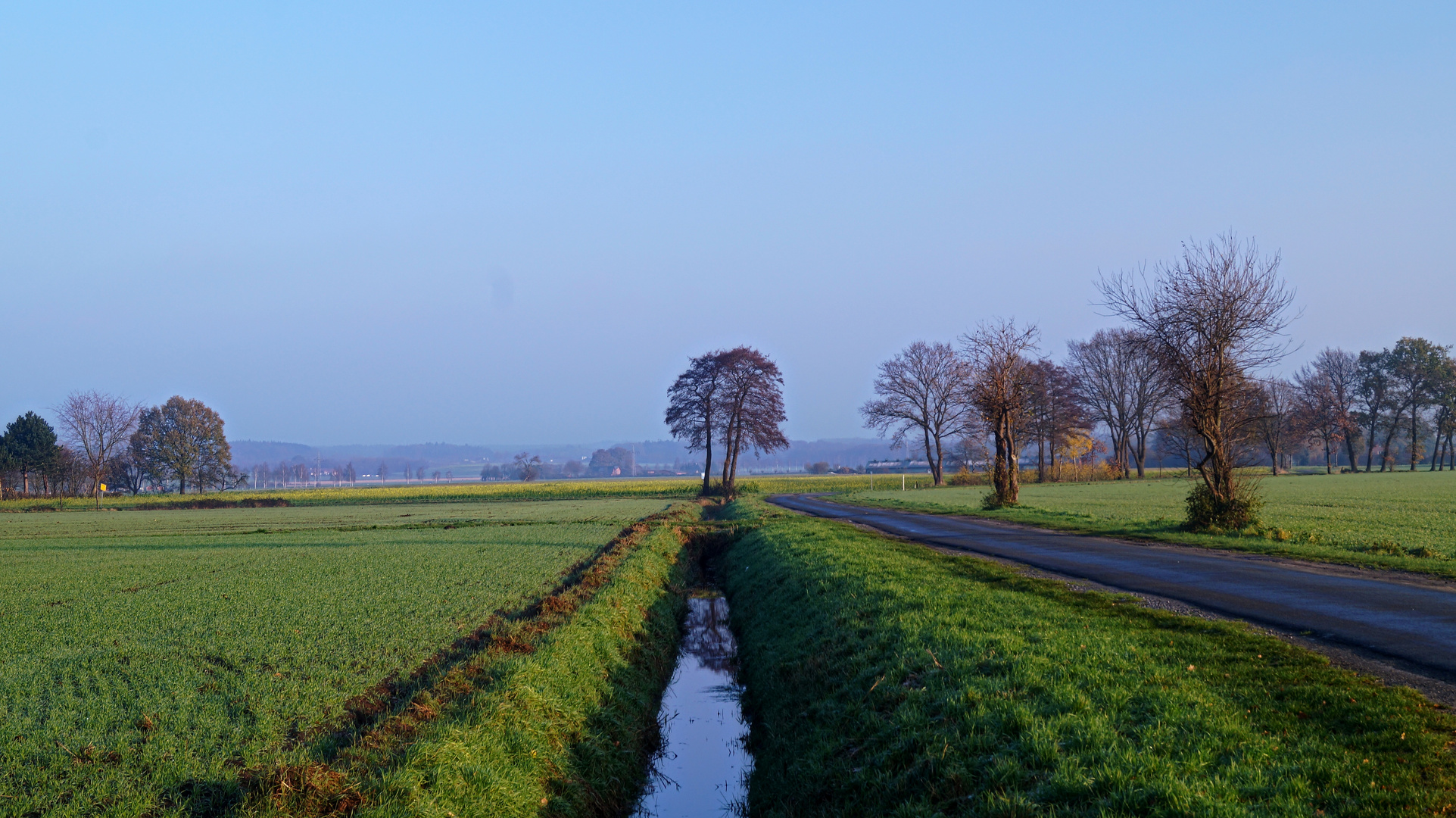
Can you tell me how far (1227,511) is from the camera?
2298 cm

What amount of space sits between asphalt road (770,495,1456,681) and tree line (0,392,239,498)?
8643 centimetres

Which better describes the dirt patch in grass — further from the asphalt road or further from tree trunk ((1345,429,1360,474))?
tree trunk ((1345,429,1360,474))

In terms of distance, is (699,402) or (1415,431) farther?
(1415,431)

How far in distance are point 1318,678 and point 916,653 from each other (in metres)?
3.89

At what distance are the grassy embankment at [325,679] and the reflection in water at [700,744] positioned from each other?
0.37 m

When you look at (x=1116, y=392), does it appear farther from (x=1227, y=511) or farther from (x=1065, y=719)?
(x=1065, y=719)

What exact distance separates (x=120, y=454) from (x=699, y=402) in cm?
7784

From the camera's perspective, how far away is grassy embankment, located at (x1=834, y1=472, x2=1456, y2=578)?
55.9ft

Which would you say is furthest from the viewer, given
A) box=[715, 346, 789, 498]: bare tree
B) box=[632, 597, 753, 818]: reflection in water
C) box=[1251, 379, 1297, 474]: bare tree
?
box=[1251, 379, 1297, 474]: bare tree

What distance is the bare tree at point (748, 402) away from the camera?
66.6 m

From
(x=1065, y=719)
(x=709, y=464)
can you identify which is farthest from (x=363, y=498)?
(x=1065, y=719)

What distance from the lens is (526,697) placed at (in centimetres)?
884

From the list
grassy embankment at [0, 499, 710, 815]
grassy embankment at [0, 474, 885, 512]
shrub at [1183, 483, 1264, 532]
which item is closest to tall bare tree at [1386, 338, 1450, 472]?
grassy embankment at [0, 474, 885, 512]

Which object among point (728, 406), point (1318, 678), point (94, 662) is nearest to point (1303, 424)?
point (728, 406)
